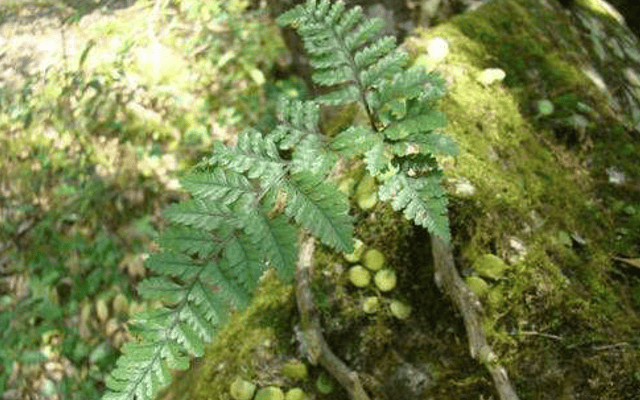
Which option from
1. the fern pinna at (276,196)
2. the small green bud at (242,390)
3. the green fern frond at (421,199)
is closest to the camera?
the fern pinna at (276,196)

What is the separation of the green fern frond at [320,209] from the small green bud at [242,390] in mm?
949

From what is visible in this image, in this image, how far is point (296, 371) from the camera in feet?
8.00

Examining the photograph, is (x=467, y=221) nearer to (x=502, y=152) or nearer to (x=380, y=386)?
(x=502, y=152)

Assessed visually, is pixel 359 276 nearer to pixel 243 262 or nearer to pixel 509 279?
pixel 509 279

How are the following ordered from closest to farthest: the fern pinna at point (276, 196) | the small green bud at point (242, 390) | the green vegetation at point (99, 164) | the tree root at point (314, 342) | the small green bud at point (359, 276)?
the fern pinna at point (276, 196), the tree root at point (314, 342), the small green bud at point (242, 390), the small green bud at point (359, 276), the green vegetation at point (99, 164)

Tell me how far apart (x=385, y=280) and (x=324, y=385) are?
0.45m

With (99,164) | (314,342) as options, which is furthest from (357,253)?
(99,164)

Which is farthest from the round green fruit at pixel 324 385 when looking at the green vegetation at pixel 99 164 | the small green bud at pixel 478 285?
the green vegetation at pixel 99 164

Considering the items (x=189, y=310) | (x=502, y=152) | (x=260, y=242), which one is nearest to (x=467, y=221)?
(x=502, y=152)

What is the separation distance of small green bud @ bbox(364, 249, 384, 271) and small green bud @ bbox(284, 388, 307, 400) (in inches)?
21.2

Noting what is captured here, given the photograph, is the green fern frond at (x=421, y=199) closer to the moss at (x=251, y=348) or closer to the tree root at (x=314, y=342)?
the tree root at (x=314, y=342)

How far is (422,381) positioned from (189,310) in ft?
3.46

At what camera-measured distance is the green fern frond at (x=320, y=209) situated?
1690mm

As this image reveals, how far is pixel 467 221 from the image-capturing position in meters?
2.51
